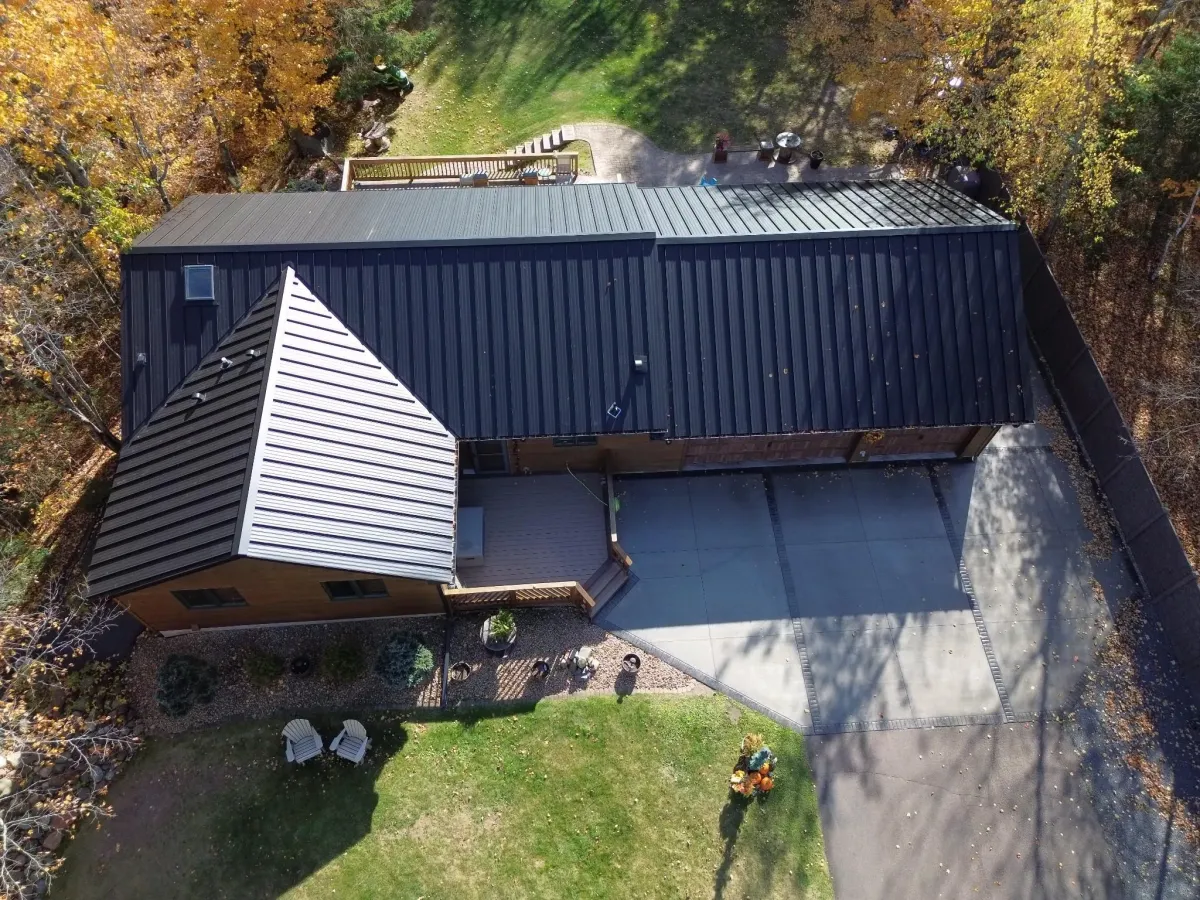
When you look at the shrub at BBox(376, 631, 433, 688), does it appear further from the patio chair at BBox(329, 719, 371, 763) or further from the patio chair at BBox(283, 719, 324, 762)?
the patio chair at BBox(283, 719, 324, 762)

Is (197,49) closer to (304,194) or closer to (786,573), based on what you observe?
(304,194)

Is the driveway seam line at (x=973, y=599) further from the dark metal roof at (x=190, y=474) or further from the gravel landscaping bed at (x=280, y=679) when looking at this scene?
the dark metal roof at (x=190, y=474)

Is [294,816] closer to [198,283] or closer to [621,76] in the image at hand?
[198,283]

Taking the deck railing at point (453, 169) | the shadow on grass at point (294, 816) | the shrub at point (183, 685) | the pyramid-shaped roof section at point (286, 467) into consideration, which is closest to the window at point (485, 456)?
the pyramid-shaped roof section at point (286, 467)

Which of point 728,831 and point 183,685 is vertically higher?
point 183,685

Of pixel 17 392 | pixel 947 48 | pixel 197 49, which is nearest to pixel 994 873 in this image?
pixel 947 48

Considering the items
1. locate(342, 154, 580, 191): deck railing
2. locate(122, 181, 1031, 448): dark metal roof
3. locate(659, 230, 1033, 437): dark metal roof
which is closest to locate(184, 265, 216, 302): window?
locate(122, 181, 1031, 448): dark metal roof

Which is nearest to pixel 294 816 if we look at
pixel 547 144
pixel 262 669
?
pixel 262 669
